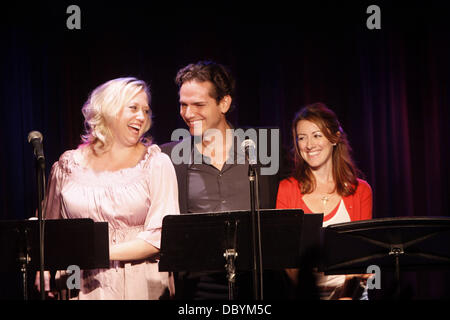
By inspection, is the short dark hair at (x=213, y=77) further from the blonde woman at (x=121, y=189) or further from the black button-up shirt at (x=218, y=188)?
the black button-up shirt at (x=218, y=188)

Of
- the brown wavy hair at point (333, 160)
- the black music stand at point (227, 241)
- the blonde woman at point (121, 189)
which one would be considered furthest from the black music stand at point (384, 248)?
the blonde woman at point (121, 189)

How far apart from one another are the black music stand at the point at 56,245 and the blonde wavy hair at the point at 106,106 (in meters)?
0.84

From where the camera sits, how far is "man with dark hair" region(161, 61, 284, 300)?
4.15 m

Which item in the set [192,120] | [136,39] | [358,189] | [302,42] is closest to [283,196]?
[358,189]

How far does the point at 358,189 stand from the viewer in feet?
13.7

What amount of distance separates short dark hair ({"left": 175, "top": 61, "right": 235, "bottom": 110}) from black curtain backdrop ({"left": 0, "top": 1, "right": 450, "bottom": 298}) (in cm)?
67

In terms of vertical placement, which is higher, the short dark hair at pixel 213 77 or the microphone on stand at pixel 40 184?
the short dark hair at pixel 213 77

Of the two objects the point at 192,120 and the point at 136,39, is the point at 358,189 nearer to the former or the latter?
the point at 192,120

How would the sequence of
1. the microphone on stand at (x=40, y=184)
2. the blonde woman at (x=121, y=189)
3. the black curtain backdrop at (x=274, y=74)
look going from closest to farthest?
1. the microphone on stand at (x=40, y=184)
2. the blonde woman at (x=121, y=189)
3. the black curtain backdrop at (x=274, y=74)

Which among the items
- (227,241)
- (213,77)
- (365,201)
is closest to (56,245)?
(227,241)

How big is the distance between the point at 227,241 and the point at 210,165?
97 cm

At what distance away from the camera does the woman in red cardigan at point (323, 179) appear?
13.5 ft

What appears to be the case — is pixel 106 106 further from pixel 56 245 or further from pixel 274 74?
pixel 274 74

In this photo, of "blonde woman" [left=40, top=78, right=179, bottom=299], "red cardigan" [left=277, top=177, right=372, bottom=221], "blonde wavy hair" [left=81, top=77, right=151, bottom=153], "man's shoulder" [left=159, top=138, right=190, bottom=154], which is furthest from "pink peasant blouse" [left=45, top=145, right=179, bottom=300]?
"red cardigan" [left=277, top=177, right=372, bottom=221]
